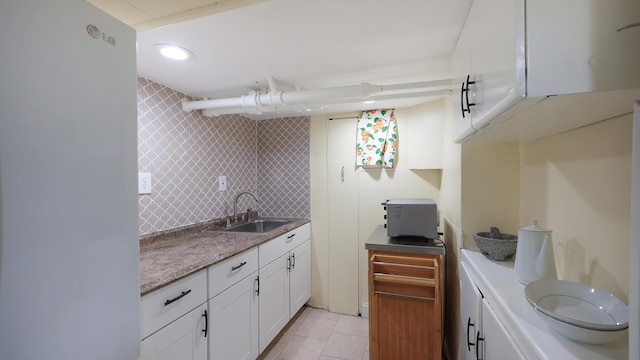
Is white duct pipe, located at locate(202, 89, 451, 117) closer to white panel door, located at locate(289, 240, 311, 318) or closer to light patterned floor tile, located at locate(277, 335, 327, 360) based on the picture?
white panel door, located at locate(289, 240, 311, 318)

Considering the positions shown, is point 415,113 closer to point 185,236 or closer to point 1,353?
point 185,236

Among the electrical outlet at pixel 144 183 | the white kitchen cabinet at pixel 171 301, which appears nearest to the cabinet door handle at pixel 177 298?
the white kitchen cabinet at pixel 171 301

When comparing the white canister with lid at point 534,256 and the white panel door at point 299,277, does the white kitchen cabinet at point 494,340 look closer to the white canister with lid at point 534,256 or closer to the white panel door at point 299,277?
the white canister with lid at point 534,256

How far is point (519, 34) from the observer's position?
0.65 meters

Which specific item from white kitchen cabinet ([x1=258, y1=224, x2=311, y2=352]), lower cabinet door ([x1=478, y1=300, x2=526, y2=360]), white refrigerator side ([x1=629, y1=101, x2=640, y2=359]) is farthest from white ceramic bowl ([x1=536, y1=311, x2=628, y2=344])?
white kitchen cabinet ([x1=258, y1=224, x2=311, y2=352])

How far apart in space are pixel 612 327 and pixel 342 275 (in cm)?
230

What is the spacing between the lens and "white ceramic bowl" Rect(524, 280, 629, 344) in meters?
A: 0.66

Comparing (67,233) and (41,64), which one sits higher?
(41,64)

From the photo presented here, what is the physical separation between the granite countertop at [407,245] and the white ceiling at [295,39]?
115cm

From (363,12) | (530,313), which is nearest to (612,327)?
(530,313)

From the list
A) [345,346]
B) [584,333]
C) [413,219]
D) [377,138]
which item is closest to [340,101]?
[377,138]

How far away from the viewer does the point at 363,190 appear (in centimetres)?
273

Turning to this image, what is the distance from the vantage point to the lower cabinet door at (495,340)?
82 centimetres

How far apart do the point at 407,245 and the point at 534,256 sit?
0.82 m
